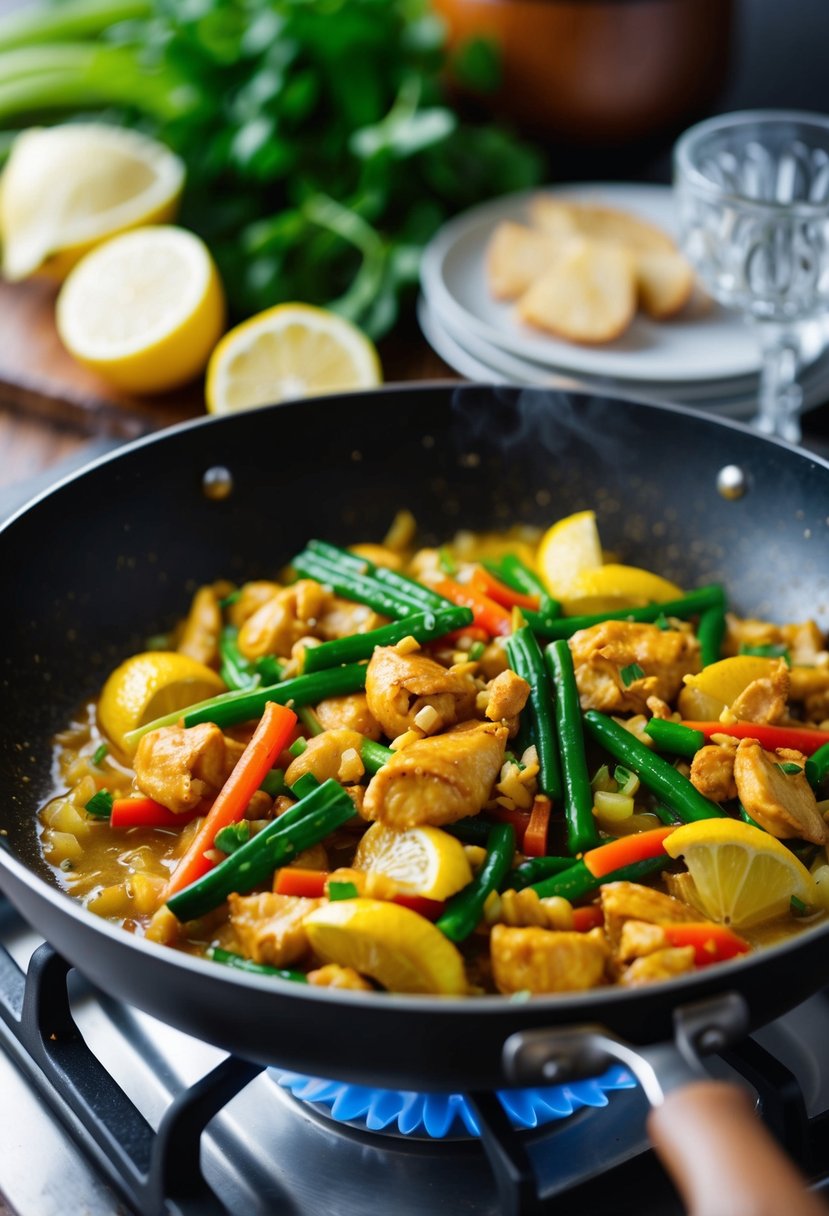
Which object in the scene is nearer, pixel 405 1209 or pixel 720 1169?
pixel 720 1169

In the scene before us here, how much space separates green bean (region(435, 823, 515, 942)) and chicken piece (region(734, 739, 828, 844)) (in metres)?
0.36

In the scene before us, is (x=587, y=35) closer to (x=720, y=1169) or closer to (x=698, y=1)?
(x=698, y=1)

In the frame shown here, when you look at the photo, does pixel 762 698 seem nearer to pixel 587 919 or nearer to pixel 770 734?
pixel 770 734

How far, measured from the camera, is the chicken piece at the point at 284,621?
234cm

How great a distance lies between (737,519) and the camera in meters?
2.55

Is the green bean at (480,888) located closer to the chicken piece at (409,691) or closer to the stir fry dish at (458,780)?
the stir fry dish at (458,780)

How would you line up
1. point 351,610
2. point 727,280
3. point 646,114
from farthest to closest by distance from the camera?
point 646,114 < point 727,280 < point 351,610

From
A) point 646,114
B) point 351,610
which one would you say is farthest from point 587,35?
point 351,610

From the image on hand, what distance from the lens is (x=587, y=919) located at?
1.75 meters

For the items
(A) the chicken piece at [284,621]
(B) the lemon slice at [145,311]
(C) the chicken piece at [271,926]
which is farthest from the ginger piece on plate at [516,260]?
(C) the chicken piece at [271,926]

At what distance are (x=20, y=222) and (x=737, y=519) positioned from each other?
7.95ft

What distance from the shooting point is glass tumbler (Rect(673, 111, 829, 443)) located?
9.50 ft

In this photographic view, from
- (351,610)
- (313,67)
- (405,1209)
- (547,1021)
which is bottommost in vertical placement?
(405,1209)

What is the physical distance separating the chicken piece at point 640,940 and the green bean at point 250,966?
0.43 metres
